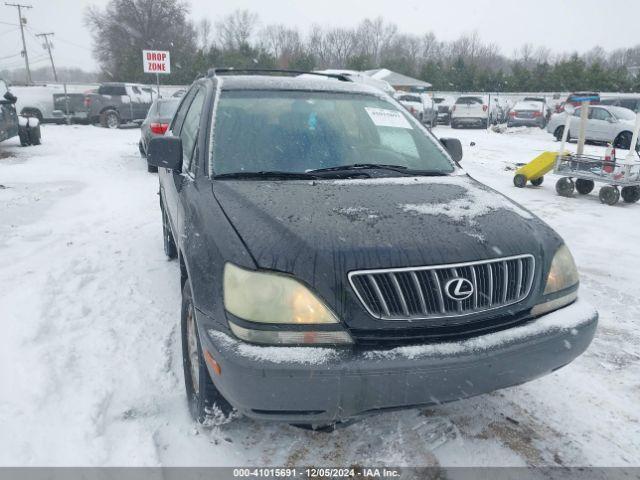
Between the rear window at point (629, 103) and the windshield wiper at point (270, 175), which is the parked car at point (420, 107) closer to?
the rear window at point (629, 103)

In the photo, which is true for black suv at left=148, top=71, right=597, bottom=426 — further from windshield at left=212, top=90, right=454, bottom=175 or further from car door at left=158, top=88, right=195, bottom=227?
car door at left=158, top=88, right=195, bottom=227

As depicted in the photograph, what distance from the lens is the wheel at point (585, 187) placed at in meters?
9.01

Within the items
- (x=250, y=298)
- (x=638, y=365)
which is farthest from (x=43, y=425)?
(x=638, y=365)

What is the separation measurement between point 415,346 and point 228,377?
2.45 feet

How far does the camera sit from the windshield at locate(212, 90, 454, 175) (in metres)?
2.93

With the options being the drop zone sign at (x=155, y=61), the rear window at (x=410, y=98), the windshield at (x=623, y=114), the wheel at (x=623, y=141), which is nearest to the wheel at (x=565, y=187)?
the wheel at (x=623, y=141)

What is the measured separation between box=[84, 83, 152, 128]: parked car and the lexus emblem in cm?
2176

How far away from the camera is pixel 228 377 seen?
74.9 inches

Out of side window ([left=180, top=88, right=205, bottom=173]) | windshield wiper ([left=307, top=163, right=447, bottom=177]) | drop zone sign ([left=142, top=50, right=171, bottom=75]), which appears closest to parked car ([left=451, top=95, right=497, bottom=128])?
drop zone sign ([left=142, top=50, right=171, bottom=75])

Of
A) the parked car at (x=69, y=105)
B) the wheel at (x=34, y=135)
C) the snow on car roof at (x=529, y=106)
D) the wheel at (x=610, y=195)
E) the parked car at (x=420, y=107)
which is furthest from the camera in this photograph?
the snow on car roof at (x=529, y=106)

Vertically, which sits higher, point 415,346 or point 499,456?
point 415,346

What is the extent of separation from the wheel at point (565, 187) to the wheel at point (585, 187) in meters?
0.38

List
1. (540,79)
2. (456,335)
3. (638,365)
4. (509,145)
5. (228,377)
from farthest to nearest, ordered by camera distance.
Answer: (540,79) < (509,145) < (638,365) < (456,335) < (228,377)

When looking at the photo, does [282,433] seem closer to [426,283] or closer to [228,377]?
[228,377]
